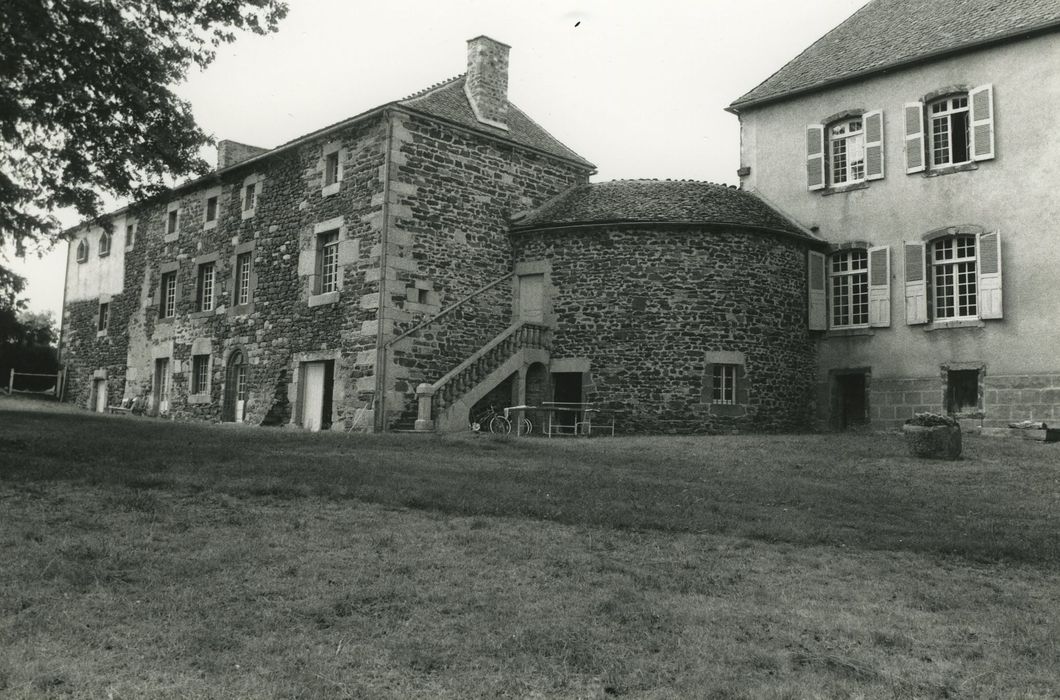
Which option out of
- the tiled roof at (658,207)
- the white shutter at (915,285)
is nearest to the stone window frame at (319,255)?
the tiled roof at (658,207)

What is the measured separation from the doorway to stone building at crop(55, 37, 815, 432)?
0.05m

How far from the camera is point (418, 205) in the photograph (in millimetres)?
20797

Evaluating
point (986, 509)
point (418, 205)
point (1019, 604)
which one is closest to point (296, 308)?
point (418, 205)

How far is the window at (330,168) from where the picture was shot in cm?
2230

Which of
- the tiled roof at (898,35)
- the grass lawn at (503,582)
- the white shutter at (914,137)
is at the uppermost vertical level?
the tiled roof at (898,35)

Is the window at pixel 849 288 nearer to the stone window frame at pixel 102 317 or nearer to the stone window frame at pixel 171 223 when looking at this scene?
the stone window frame at pixel 171 223

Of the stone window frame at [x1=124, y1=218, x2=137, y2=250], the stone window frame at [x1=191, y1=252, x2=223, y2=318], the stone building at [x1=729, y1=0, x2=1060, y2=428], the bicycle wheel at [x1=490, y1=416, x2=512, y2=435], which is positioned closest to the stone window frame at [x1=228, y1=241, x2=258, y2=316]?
the stone window frame at [x1=191, y1=252, x2=223, y2=318]

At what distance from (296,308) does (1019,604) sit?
1864 cm

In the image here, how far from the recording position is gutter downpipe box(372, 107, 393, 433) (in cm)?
1962

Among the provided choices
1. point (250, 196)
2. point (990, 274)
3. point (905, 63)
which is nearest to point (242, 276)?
point (250, 196)

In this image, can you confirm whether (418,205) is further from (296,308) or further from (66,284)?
(66,284)

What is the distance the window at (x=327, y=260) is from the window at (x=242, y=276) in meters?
3.68

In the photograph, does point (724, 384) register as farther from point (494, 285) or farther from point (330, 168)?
point (330, 168)

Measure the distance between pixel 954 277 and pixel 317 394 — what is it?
14570 mm
